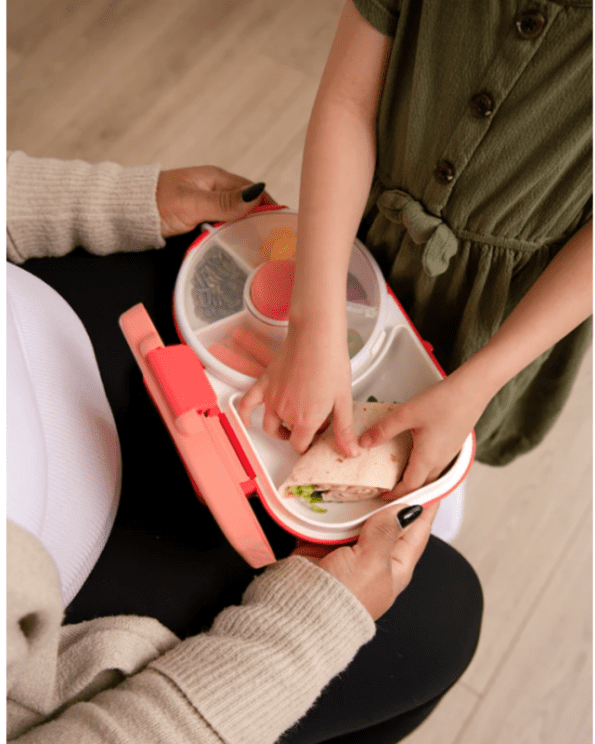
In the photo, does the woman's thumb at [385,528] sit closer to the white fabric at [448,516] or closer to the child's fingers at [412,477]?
the child's fingers at [412,477]

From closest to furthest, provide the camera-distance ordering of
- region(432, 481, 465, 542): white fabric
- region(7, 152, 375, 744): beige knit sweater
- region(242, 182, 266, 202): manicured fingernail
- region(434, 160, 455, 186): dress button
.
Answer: region(7, 152, 375, 744): beige knit sweater
region(434, 160, 455, 186): dress button
region(242, 182, 266, 202): manicured fingernail
region(432, 481, 465, 542): white fabric

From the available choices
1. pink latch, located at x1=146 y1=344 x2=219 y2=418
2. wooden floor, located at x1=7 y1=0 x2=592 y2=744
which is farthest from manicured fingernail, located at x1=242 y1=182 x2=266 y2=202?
wooden floor, located at x1=7 y1=0 x2=592 y2=744

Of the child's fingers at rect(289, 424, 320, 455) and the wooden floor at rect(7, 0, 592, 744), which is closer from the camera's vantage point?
the child's fingers at rect(289, 424, 320, 455)

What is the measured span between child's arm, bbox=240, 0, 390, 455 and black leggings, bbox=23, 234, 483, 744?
0.13m

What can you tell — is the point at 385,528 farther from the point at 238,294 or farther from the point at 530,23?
the point at 530,23

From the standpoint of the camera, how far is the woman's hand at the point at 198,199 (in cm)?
67

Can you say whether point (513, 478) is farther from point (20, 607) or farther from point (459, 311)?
point (20, 607)

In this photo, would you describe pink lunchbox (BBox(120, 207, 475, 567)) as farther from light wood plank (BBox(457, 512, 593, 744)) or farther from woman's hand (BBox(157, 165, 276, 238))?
light wood plank (BBox(457, 512, 593, 744))

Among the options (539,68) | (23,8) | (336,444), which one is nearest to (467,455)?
(336,444)

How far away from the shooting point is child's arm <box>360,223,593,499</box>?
20.1 inches

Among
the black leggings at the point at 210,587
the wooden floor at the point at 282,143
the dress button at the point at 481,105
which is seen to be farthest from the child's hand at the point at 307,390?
the wooden floor at the point at 282,143

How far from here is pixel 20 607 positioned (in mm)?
394

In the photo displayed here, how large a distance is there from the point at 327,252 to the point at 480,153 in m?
0.16

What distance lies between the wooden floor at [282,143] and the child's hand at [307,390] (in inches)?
24.1
